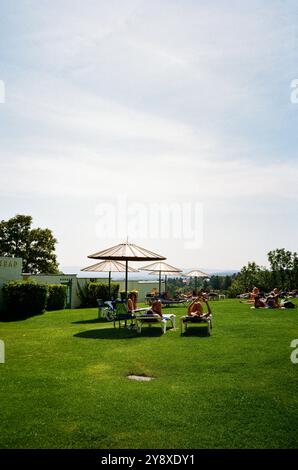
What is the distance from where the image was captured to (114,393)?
20.5 ft

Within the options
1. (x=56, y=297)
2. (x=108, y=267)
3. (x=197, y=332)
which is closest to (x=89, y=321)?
(x=108, y=267)

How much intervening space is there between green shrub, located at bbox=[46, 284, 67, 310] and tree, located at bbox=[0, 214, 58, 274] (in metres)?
18.2

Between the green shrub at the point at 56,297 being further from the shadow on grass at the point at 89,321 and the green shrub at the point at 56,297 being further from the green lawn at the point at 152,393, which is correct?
the green lawn at the point at 152,393

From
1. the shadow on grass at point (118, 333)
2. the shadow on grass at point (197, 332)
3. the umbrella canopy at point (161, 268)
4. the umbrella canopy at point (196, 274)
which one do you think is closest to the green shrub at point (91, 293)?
the umbrella canopy at point (161, 268)

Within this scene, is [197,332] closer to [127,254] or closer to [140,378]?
[127,254]

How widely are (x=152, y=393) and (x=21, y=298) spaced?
1345cm

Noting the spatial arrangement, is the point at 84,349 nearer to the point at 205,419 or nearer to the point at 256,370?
the point at 256,370

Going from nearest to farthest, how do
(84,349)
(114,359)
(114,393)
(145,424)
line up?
(145,424)
(114,393)
(114,359)
(84,349)

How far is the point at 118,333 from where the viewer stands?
12516 mm

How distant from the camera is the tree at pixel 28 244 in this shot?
3866cm

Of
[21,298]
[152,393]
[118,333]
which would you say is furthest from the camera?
[21,298]

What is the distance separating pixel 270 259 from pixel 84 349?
1238 inches

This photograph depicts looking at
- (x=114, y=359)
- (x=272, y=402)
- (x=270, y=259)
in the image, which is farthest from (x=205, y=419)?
(x=270, y=259)

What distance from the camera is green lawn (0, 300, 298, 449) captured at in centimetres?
467
